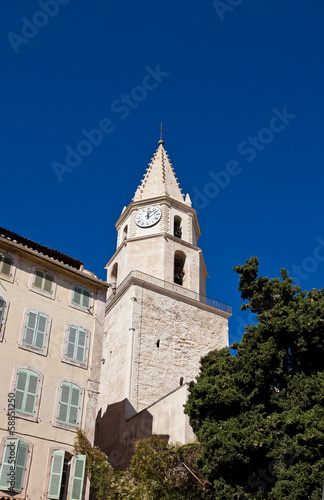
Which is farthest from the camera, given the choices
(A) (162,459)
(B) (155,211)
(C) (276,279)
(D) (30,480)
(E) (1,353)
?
(B) (155,211)

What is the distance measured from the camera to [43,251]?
21.2 m

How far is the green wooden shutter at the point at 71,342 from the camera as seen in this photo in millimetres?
18812

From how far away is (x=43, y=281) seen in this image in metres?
19.7

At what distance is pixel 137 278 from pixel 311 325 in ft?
44.8

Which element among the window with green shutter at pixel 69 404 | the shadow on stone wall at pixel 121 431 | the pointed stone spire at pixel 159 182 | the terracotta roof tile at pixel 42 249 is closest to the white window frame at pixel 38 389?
the window with green shutter at pixel 69 404

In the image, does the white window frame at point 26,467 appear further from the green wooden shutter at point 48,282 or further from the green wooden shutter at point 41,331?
the green wooden shutter at point 48,282

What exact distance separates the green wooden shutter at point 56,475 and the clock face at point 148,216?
19.0 meters

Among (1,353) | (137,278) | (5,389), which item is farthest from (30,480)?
(137,278)

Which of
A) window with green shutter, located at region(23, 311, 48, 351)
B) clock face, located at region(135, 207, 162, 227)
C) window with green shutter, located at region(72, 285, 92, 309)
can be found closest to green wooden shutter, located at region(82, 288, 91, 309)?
window with green shutter, located at region(72, 285, 92, 309)

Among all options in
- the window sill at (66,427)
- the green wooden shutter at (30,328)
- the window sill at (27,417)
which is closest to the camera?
the window sill at (27,417)

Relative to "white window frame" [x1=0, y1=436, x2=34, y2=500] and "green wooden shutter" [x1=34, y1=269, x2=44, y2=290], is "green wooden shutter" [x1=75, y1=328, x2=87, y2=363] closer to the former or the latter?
"green wooden shutter" [x1=34, y1=269, x2=44, y2=290]

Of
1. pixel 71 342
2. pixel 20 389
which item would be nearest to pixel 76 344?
pixel 71 342

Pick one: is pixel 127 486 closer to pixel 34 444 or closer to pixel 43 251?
pixel 34 444

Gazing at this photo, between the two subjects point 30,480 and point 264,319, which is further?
point 264,319
